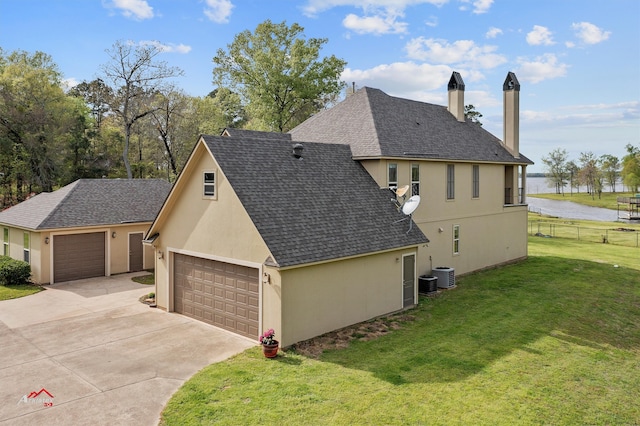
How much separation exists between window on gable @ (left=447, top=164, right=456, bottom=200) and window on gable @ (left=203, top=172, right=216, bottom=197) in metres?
11.3

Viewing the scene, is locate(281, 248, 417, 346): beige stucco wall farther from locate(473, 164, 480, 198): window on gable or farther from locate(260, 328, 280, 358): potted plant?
locate(473, 164, 480, 198): window on gable

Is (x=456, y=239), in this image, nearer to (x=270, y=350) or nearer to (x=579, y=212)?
(x=270, y=350)

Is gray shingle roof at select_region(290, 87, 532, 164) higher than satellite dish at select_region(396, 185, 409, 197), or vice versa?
gray shingle roof at select_region(290, 87, 532, 164)

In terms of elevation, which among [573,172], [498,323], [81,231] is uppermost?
[573,172]

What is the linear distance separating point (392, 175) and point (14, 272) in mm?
16461

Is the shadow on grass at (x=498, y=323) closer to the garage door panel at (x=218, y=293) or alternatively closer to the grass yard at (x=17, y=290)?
the garage door panel at (x=218, y=293)

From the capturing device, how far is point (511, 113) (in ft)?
77.8

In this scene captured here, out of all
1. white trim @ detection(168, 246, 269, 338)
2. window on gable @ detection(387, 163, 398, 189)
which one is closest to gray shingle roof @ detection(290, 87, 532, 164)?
window on gable @ detection(387, 163, 398, 189)

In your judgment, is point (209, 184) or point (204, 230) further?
point (204, 230)

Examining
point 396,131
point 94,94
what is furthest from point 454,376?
point 94,94

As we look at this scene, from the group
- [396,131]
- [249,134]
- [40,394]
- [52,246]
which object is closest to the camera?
[40,394]

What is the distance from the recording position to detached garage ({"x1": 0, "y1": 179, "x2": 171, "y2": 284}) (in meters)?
18.5

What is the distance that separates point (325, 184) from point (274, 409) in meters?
7.96

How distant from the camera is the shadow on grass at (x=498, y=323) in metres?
10.1
